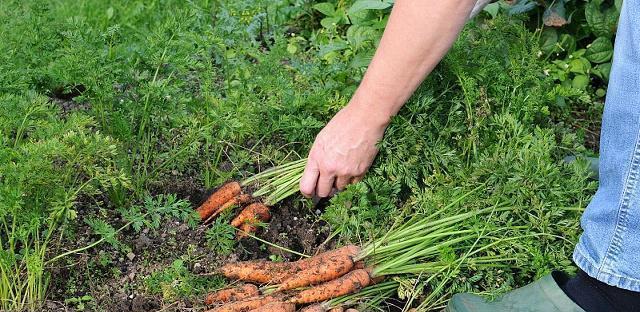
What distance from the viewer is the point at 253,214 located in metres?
2.60

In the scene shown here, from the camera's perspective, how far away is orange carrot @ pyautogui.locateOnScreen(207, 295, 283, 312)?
2299 mm

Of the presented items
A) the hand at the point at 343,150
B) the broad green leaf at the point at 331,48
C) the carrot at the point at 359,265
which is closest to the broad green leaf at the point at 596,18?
the broad green leaf at the point at 331,48

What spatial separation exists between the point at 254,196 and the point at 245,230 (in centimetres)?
18

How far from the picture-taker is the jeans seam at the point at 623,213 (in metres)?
1.99

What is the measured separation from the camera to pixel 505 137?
2.57m

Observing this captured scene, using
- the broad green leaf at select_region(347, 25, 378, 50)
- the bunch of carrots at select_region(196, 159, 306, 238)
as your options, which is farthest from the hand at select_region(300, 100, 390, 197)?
the broad green leaf at select_region(347, 25, 378, 50)

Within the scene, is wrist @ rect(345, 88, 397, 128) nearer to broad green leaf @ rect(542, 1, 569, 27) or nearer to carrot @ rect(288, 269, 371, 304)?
carrot @ rect(288, 269, 371, 304)

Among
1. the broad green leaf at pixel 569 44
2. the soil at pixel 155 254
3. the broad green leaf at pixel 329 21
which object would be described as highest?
the broad green leaf at pixel 569 44

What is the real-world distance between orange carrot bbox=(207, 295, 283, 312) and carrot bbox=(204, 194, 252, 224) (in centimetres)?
35

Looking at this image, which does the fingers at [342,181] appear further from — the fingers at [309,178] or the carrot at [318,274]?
the carrot at [318,274]

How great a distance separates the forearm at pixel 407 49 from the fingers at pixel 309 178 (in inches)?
9.7

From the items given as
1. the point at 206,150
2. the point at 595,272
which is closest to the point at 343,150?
the point at 206,150

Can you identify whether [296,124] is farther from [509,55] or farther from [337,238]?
[509,55]

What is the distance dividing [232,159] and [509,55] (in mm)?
891
